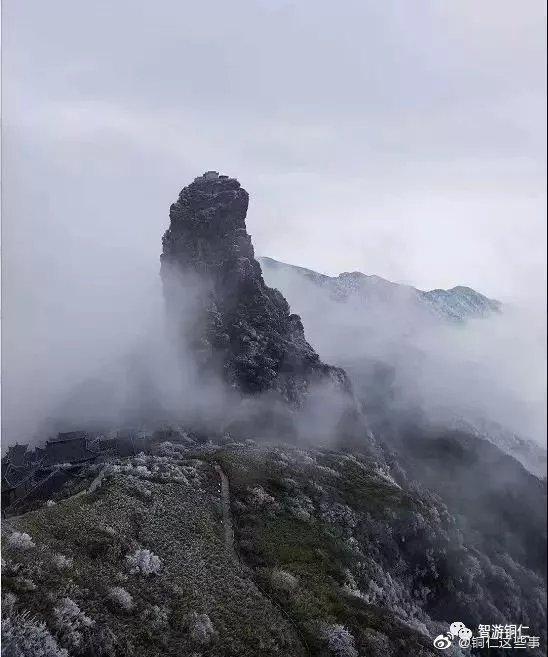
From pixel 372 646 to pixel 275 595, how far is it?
25.5ft

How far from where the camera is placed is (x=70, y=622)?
84.1 ft

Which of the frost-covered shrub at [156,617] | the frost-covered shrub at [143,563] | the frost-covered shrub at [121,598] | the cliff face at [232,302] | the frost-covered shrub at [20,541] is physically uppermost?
the cliff face at [232,302]

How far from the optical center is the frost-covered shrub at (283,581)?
Answer: 37.7m

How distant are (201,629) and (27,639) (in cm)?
1034

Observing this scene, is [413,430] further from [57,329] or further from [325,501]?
[57,329]

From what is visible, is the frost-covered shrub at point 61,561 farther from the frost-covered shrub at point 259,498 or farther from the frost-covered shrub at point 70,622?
the frost-covered shrub at point 259,498

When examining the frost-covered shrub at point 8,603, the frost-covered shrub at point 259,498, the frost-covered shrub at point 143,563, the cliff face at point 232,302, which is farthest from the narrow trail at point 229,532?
the cliff face at point 232,302

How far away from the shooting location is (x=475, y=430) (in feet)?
384

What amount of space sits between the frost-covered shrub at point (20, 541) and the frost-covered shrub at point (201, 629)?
1211cm

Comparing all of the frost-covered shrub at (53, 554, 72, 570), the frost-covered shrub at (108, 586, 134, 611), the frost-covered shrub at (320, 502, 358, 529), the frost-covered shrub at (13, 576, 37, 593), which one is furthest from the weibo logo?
the frost-covered shrub at (13, 576, 37, 593)

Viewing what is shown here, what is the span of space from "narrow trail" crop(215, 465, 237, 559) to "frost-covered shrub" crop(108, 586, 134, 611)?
1310 cm

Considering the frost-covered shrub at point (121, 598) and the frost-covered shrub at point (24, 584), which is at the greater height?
the frost-covered shrub at point (24, 584)

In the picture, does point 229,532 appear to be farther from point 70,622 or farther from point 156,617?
point 70,622

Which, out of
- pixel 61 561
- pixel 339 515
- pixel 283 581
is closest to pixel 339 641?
pixel 283 581
